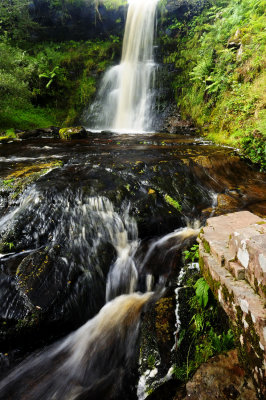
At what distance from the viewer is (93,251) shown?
317cm

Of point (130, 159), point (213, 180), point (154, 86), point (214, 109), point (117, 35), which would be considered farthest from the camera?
point (117, 35)

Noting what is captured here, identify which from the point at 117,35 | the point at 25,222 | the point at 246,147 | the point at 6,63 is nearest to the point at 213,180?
the point at 246,147

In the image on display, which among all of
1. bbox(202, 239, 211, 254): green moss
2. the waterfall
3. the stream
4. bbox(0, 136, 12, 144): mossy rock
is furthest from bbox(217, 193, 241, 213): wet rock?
bbox(0, 136, 12, 144): mossy rock

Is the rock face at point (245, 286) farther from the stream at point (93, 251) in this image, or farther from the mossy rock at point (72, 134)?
the mossy rock at point (72, 134)

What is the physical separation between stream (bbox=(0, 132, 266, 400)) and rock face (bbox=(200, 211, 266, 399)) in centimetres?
106

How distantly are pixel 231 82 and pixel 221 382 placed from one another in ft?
31.8

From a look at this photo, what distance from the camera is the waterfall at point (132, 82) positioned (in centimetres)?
1249

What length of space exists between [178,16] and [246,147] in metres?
14.5

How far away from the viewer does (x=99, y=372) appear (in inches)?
83.8

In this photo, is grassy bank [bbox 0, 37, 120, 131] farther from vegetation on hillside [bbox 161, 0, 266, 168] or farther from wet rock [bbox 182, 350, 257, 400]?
wet rock [bbox 182, 350, 257, 400]

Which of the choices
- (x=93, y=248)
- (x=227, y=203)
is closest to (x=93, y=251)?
(x=93, y=248)

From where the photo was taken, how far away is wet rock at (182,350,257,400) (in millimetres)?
1348

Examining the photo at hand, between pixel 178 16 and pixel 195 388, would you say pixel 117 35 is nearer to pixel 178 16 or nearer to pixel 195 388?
pixel 178 16

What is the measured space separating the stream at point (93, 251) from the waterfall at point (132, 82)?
7.58 meters
